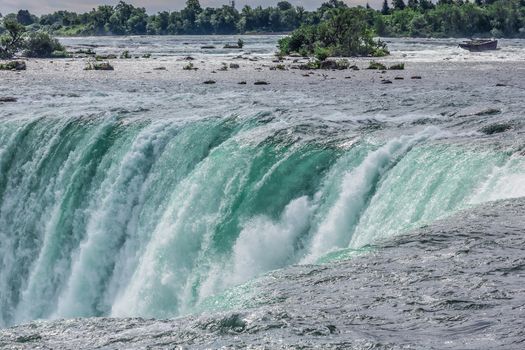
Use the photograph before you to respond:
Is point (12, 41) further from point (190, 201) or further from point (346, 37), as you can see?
point (190, 201)

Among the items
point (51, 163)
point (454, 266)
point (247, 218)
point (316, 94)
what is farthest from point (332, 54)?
point (454, 266)

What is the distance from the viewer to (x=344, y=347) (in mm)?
12000

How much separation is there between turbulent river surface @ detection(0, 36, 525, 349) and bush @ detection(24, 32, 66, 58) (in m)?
61.6

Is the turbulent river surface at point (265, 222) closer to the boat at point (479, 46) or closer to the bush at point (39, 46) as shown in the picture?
the boat at point (479, 46)

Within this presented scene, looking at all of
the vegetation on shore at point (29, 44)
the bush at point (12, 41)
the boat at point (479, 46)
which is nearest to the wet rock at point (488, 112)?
the boat at point (479, 46)

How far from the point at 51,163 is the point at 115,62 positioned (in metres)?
53.7

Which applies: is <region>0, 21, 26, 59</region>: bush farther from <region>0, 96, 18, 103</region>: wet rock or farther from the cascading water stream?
the cascading water stream

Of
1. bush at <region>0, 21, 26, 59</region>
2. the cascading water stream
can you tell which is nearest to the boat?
bush at <region>0, 21, 26, 59</region>

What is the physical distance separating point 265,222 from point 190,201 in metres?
2.46

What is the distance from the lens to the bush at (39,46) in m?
98.5

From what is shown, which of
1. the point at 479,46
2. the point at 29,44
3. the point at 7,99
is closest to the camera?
the point at 7,99

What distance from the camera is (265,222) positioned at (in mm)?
22516

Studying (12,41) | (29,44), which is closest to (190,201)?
(12,41)

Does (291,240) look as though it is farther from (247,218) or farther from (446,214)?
(446,214)
